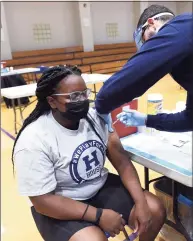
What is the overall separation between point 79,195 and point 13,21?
288 inches

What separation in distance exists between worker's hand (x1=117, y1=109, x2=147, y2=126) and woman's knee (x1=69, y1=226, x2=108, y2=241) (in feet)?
1.71

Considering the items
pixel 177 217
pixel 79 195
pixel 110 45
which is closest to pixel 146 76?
pixel 79 195

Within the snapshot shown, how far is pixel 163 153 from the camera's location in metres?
1.14

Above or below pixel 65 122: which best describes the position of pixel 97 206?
below

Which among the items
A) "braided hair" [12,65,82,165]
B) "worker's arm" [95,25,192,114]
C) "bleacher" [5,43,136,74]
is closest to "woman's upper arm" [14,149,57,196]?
"braided hair" [12,65,82,165]

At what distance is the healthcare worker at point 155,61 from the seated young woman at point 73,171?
0.19m

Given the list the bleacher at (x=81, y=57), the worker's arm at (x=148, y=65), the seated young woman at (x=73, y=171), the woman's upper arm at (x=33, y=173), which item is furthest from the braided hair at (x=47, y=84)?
the bleacher at (x=81, y=57)

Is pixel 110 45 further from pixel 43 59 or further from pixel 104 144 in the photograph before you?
pixel 104 144

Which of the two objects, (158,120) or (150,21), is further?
(158,120)

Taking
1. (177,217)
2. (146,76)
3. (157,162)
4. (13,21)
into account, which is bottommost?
(177,217)

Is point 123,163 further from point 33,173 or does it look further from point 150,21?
point 150,21

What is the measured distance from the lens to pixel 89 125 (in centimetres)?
121

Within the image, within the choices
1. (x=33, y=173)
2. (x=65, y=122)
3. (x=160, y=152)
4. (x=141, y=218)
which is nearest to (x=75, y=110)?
(x=65, y=122)

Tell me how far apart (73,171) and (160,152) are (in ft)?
1.29
